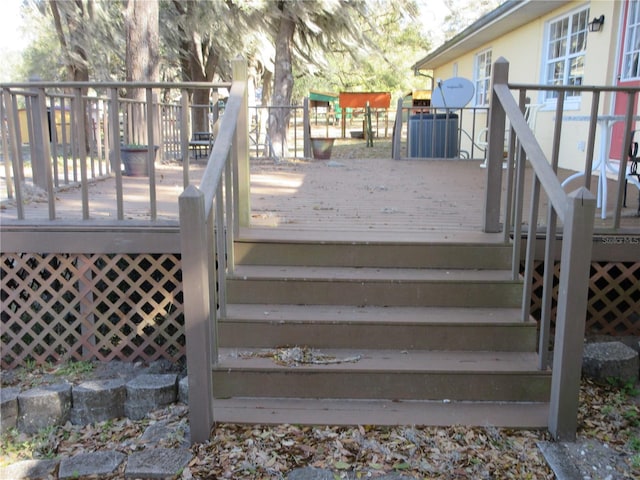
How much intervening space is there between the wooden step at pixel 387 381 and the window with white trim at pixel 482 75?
36.0 ft

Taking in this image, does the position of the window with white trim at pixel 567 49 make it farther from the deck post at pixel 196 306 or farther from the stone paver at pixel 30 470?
the stone paver at pixel 30 470

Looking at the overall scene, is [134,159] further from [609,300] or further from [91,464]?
[609,300]

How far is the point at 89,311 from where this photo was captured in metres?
3.77

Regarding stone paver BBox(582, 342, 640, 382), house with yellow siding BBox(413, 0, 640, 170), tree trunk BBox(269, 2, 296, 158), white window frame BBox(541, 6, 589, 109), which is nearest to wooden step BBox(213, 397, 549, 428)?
stone paver BBox(582, 342, 640, 382)

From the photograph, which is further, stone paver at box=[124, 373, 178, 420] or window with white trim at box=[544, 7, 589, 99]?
window with white trim at box=[544, 7, 589, 99]

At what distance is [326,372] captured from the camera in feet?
9.24

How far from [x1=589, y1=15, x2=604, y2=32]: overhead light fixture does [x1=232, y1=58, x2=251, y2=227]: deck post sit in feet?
19.1

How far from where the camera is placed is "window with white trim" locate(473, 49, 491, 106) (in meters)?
12.8

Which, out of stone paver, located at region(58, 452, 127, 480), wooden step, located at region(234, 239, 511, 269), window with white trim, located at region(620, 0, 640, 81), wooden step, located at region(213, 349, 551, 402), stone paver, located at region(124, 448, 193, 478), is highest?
window with white trim, located at region(620, 0, 640, 81)

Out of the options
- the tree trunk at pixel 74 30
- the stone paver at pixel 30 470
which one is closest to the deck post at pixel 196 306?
the stone paver at pixel 30 470

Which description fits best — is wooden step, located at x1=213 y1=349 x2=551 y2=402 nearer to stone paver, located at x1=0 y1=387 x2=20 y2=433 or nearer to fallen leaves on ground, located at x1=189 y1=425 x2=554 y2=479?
fallen leaves on ground, located at x1=189 y1=425 x2=554 y2=479

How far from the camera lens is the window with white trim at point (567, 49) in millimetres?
8166

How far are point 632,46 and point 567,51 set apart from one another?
1.97 meters

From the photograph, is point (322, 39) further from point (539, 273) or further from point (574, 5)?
point (539, 273)
